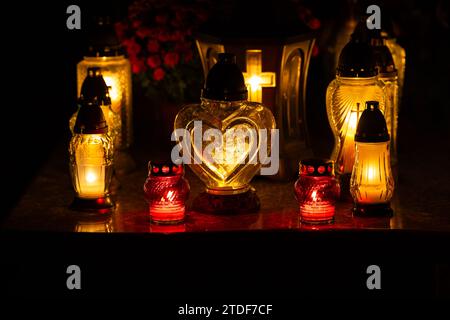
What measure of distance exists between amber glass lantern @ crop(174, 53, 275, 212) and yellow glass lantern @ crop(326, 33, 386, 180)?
228mm

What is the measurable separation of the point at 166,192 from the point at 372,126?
0.52 m

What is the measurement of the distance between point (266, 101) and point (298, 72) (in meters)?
0.13

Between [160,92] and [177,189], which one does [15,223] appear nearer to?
[177,189]

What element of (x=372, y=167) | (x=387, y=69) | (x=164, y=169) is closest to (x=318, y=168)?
(x=372, y=167)

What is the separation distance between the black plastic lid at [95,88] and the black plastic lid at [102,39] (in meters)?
0.21

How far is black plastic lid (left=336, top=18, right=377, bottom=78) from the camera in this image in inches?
112

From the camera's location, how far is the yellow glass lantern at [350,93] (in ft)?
9.37

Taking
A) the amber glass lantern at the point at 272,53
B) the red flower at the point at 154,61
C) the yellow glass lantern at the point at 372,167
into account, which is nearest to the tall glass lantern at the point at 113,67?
the red flower at the point at 154,61

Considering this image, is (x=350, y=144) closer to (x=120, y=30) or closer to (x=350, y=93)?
(x=350, y=93)

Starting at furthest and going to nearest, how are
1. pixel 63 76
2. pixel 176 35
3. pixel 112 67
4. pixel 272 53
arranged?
pixel 63 76
pixel 176 35
pixel 112 67
pixel 272 53

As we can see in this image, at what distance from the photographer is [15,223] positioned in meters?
2.80

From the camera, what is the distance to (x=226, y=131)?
277 cm

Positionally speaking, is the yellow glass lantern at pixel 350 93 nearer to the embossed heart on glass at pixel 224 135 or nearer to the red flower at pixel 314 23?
the embossed heart on glass at pixel 224 135
